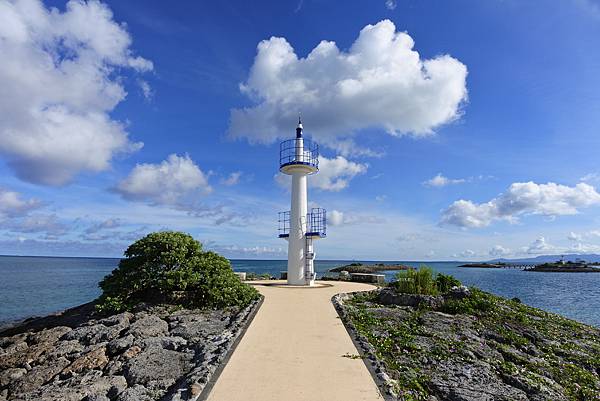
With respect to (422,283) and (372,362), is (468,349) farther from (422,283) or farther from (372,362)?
(422,283)

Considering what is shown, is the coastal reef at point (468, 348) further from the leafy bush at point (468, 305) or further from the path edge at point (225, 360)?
the path edge at point (225, 360)

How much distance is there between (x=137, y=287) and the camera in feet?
47.0

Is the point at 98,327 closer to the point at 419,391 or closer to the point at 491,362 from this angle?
the point at 419,391

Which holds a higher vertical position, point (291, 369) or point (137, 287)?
point (137, 287)

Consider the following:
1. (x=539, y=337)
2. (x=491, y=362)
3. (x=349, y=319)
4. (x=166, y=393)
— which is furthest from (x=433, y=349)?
(x=166, y=393)

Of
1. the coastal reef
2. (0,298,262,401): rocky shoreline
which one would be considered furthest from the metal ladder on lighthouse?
(0,298,262,401): rocky shoreline

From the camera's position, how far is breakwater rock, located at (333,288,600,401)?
7.36 metres

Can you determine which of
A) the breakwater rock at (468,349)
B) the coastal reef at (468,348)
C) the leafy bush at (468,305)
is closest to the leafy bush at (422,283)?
the coastal reef at (468,348)

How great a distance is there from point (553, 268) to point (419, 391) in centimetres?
12640

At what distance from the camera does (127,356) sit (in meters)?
9.11

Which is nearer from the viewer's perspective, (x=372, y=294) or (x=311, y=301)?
(x=311, y=301)

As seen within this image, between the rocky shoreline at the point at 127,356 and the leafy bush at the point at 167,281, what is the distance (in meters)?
0.66

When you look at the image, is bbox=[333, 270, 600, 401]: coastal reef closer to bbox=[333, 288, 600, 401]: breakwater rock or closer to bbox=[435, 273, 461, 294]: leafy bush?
bbox=[333, 288, 600, 401]: breakwater rock

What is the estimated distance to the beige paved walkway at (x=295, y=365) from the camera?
6203 mm
